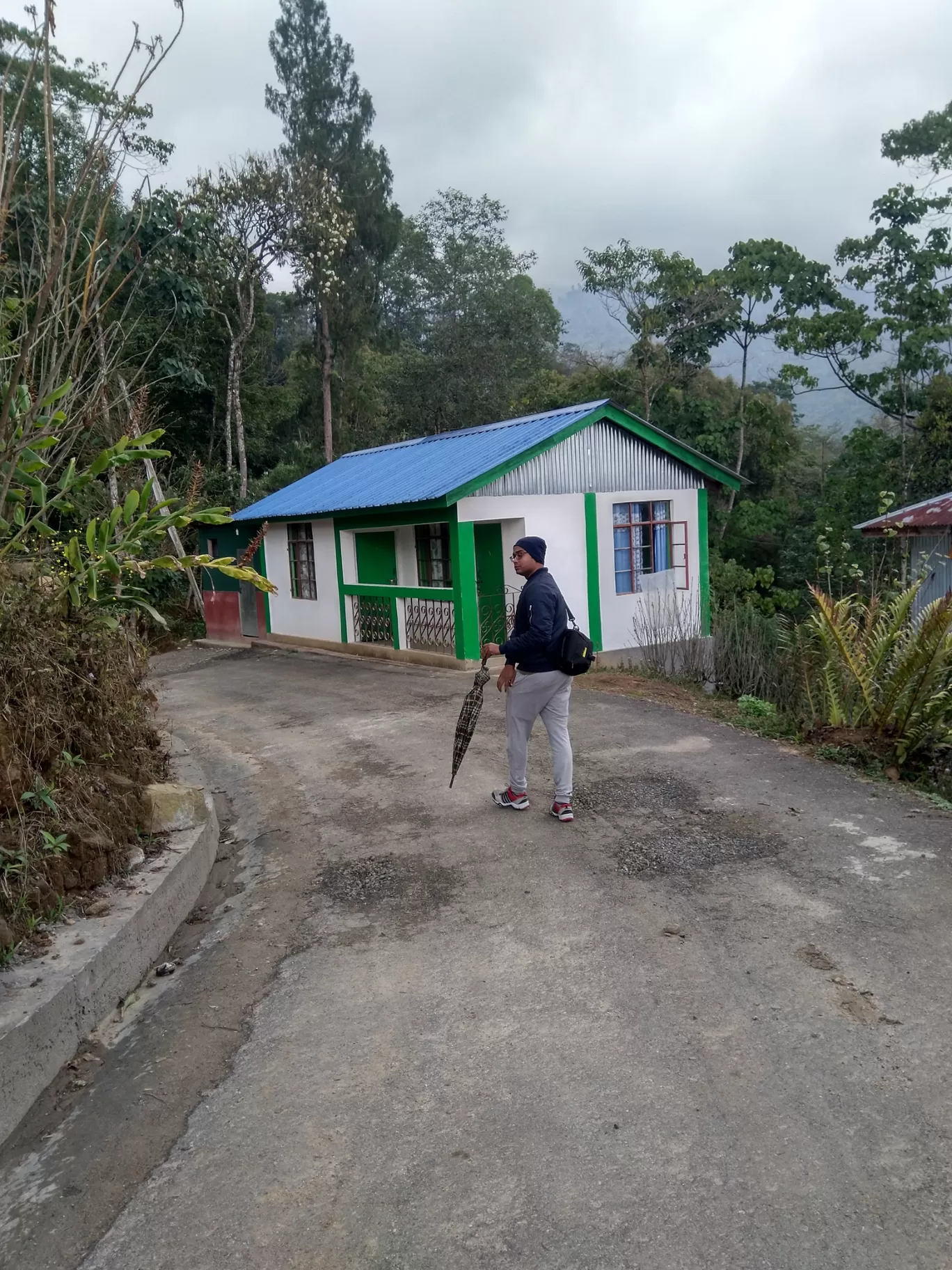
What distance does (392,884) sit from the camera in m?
5.14

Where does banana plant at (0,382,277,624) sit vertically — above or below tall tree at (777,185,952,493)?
below

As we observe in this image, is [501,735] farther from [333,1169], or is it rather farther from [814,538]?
[814,538]

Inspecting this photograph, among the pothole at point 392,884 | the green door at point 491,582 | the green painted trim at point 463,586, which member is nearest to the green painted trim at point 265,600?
the green door at point 491,582

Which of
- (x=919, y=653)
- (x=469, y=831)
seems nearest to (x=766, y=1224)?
(x=469, y=831)

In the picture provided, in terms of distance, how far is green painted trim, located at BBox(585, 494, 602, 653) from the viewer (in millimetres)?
14445

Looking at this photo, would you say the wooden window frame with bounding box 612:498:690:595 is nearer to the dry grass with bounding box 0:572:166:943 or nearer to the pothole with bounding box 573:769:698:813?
the pothole with bounding box 573:769:698:813

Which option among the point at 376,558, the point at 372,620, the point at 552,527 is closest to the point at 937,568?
the point at 552,527

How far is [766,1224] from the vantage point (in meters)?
2.53

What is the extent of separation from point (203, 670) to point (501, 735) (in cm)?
783

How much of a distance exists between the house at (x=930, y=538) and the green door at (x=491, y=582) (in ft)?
17.7

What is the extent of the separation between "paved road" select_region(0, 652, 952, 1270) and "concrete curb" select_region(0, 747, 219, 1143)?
0.66ft

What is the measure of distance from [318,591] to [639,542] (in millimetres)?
5465

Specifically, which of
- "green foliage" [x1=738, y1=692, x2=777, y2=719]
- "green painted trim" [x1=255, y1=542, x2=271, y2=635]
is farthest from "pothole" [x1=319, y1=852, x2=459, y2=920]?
"green painted trim" [x1=255, y1=542, x2=271, y2=635]

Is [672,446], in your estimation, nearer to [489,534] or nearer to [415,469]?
[489,534]
